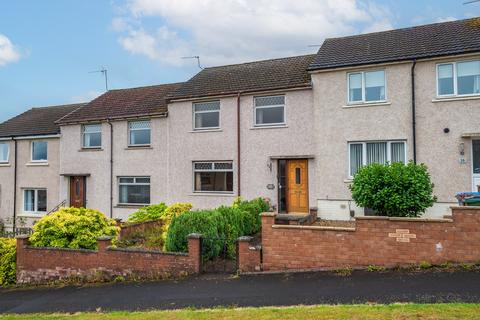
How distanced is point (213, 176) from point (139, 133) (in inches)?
178

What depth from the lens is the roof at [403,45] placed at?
13.2 metres

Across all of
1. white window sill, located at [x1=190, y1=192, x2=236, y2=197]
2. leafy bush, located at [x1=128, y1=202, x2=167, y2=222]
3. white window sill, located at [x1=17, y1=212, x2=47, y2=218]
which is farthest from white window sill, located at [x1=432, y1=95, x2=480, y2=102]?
white window sill, located at [x1=17, y1=212, x2=47, y2=218]

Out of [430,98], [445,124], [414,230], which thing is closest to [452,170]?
[445,124]

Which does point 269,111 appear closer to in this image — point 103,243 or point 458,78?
point 458,78

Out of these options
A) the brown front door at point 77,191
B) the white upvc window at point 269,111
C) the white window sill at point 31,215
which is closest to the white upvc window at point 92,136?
the brown front door at point 77,191

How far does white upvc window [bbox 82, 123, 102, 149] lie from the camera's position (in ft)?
64.9

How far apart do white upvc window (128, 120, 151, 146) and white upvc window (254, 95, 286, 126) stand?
556cm

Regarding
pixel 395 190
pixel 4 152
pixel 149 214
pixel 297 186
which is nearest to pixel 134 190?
pixel 149 214

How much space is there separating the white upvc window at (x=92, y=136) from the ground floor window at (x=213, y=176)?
19.1 feet

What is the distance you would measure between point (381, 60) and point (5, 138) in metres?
20.1

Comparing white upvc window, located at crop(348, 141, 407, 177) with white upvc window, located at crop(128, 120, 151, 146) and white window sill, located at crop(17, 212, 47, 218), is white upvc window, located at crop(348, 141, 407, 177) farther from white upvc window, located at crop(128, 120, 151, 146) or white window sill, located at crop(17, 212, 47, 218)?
white window sill, located at crop(17, 212, 47, 218)

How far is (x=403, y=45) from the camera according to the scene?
47.2 feet

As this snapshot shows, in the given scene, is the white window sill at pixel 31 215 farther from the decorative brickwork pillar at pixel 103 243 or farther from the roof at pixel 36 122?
the decorative brickwork pillar at pixel 103 243

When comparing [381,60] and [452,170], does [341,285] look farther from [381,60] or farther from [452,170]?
[381,60]
